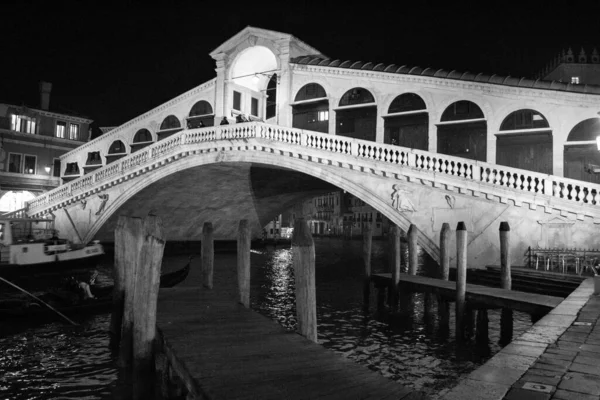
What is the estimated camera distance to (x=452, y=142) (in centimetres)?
1620

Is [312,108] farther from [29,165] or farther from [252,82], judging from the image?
[29,165]

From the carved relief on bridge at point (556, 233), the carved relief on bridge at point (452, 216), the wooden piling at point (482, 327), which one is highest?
the carved relief on bridge at point (452, 216)

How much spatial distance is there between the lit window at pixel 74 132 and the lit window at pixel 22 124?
7.52 feet

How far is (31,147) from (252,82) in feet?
46.1

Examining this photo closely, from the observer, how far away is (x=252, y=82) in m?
21.9

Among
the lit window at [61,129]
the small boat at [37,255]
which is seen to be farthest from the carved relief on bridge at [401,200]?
the lit window at [61,129]

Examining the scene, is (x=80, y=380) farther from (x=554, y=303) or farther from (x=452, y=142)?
(x=452, y=142)

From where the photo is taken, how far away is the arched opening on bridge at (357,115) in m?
17.6

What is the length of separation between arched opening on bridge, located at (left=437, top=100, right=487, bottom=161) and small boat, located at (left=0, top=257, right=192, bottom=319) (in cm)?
1165

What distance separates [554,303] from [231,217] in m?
18.5

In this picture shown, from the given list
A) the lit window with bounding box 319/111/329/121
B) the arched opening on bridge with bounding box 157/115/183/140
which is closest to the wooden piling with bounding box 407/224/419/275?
the lit window with bounding box 319/111/329/121

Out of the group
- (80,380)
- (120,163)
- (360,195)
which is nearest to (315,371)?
(80,380)

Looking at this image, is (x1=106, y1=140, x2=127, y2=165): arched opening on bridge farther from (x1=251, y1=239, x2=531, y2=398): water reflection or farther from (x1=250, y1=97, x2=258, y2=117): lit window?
(x1=251, y1=239, x2=531, y2=398): water reflection

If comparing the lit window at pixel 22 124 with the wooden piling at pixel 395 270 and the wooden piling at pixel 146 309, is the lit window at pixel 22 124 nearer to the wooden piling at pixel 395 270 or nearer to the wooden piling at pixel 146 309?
the wooden piling at pixel 395 270
